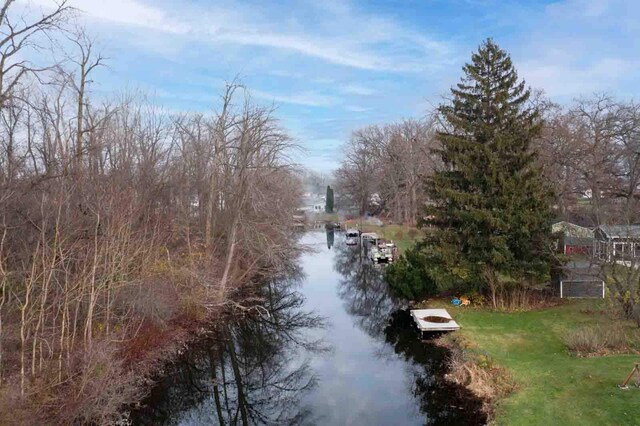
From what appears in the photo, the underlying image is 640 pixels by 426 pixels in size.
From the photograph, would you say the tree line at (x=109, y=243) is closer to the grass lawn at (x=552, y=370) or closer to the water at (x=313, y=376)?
the water at (x=313, y=376)

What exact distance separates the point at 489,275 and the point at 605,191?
20.6 metres

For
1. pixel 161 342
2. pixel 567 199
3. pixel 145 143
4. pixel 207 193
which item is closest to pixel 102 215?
pixel 161 342

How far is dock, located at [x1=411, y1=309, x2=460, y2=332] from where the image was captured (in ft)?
62.6

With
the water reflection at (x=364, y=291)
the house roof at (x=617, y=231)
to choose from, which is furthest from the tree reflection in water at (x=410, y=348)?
the house roof at (x=617, y=231)

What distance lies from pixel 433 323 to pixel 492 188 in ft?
20.6

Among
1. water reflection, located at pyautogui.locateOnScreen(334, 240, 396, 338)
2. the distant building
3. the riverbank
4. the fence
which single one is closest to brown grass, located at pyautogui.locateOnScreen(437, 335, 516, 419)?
the riverbank

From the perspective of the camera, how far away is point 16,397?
9.94 m

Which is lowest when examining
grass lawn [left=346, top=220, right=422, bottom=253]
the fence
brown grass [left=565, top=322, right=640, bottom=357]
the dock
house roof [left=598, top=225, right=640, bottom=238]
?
the dock

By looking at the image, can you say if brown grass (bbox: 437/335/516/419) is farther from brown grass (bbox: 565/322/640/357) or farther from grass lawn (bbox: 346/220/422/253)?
grass lawn (bbox: 346/220/422/253)

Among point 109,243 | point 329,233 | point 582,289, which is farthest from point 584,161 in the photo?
point 329,233

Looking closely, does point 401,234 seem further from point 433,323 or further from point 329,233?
point 433,323

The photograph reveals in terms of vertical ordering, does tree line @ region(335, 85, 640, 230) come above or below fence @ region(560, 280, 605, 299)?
above

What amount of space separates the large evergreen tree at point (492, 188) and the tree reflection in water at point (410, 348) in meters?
3.45

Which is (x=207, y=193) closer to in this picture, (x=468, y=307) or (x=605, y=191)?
(x=468, y=307)
